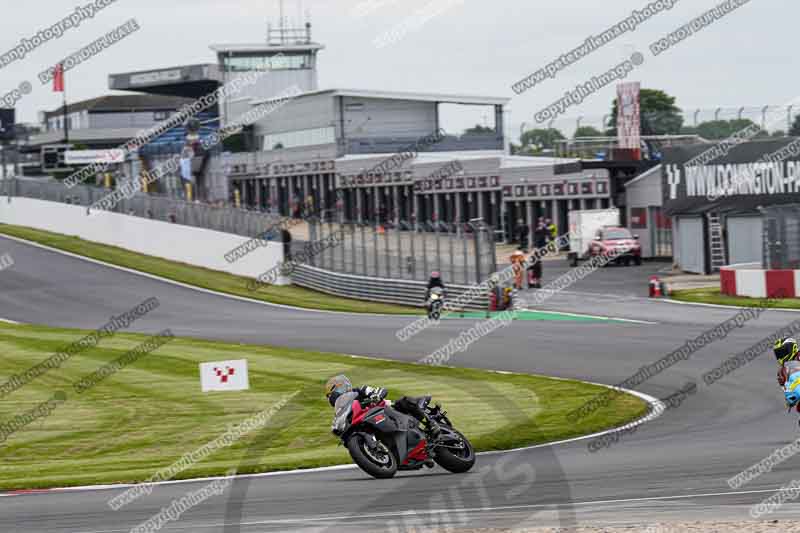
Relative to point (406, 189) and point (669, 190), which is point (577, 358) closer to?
point (669, 190)

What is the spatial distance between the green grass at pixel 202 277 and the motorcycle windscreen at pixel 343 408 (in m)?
26.6

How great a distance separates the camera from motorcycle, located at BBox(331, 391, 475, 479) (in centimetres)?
1287

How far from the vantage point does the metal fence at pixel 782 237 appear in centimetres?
3625

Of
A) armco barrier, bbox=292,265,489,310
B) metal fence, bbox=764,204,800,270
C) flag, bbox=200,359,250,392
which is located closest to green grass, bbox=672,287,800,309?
metal fence, bbox=764,204,800,270

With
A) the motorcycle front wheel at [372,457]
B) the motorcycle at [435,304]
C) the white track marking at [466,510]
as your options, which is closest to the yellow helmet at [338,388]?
the motorcycle front wheel at [372,457]

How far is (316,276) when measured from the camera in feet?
158

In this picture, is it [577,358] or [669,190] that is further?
[669,190]

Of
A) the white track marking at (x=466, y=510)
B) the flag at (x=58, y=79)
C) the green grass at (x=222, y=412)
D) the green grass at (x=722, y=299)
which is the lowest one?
the green grass at (x=722, y=299)

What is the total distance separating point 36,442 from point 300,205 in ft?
218

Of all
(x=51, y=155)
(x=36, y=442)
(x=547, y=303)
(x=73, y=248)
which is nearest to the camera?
(x=36, y=442)

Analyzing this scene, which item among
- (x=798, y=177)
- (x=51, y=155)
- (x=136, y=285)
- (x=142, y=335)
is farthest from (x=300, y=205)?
(x=142, y=335)

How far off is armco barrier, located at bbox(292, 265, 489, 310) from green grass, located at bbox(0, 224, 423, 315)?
12.1 inches

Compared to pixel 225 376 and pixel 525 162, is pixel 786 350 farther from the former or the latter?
pixel 525 162

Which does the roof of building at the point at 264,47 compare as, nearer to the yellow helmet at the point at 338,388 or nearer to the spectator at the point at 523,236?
the spectator at the point at 523,236
